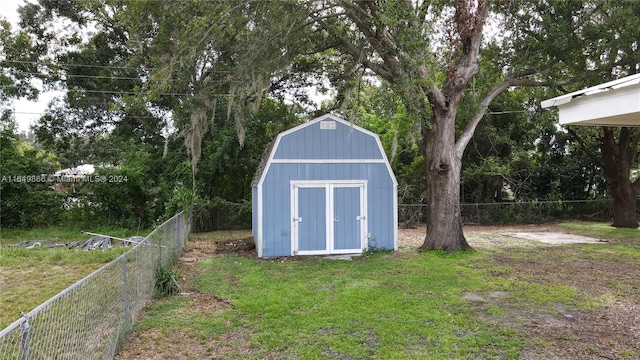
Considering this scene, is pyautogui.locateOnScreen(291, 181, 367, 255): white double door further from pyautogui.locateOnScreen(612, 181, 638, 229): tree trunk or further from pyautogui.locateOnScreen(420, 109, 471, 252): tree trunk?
pyautogui.locateOnScreen(612, 181, 638, 229): tree trunk

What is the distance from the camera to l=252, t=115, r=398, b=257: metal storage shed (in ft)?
30.7

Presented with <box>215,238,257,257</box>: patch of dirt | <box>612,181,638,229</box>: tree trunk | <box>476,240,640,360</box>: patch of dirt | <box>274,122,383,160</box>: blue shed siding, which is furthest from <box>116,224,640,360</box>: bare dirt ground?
<box>612,181,638,229</box>: tree trunk

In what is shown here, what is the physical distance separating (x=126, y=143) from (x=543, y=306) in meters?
15.4

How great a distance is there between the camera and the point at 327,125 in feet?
31.5

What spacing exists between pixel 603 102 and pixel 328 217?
20.6 feet

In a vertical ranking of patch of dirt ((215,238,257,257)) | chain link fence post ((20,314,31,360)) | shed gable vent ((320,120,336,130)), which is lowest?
patch of dirt ((215,238,257,257))

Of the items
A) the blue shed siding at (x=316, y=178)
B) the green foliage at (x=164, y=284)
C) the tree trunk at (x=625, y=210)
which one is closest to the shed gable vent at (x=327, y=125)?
the blue shed siding at (x=316, y=178)

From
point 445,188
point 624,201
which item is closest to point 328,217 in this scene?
point 445,188

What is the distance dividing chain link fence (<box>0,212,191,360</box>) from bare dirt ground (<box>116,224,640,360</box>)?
1.02 ft

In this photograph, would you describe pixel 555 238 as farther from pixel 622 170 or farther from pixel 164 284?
pixel 164 284

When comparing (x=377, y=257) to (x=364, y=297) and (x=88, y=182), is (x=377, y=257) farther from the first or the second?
(x=88, y=182)

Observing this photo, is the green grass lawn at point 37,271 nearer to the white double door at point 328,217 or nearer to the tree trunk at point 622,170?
the white double door at point 328,217

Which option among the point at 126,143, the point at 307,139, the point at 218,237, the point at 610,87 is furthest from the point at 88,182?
the point at 610,87

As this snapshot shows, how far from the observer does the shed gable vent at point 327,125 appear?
9.60 m
